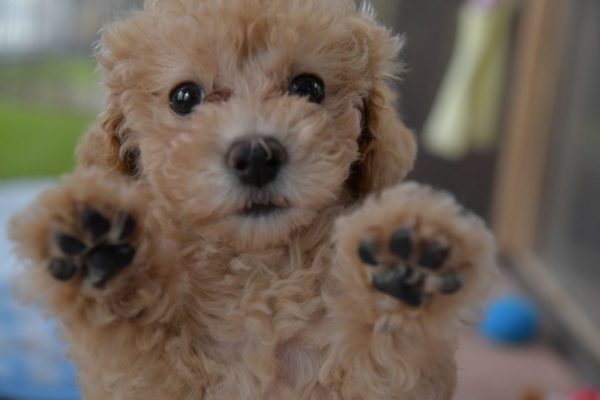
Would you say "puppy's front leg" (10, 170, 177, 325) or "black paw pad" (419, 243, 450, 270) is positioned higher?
"black paw pad" (419, 243, 450, 270)

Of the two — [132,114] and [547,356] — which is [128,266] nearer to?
[132,114]

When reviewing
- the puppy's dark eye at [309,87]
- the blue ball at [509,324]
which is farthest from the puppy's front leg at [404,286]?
the blue ball at [509,324]

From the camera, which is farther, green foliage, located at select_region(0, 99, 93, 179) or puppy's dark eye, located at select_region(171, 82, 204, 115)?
green foliage, located at select_region(0, 99, 93, 179)

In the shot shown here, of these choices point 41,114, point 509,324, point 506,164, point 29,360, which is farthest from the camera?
point 41,114

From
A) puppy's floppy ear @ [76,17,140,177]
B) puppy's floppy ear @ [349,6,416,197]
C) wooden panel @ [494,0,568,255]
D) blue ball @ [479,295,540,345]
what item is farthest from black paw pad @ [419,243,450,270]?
wooden panel @ [494,0,568,255]

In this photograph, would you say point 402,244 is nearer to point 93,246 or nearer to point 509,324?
point 93,246

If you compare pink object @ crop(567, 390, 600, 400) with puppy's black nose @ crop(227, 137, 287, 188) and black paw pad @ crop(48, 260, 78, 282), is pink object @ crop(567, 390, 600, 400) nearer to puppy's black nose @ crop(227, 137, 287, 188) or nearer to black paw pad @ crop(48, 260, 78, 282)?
puppy's black nose @ crop(227, 137, 287, 188)

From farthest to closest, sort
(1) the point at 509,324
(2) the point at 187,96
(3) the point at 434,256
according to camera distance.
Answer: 1. (1) the point at 509,324
2. (2) the point at 187,96
3. (3) the point at 434,256

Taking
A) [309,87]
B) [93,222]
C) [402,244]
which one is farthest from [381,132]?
[93,222]
